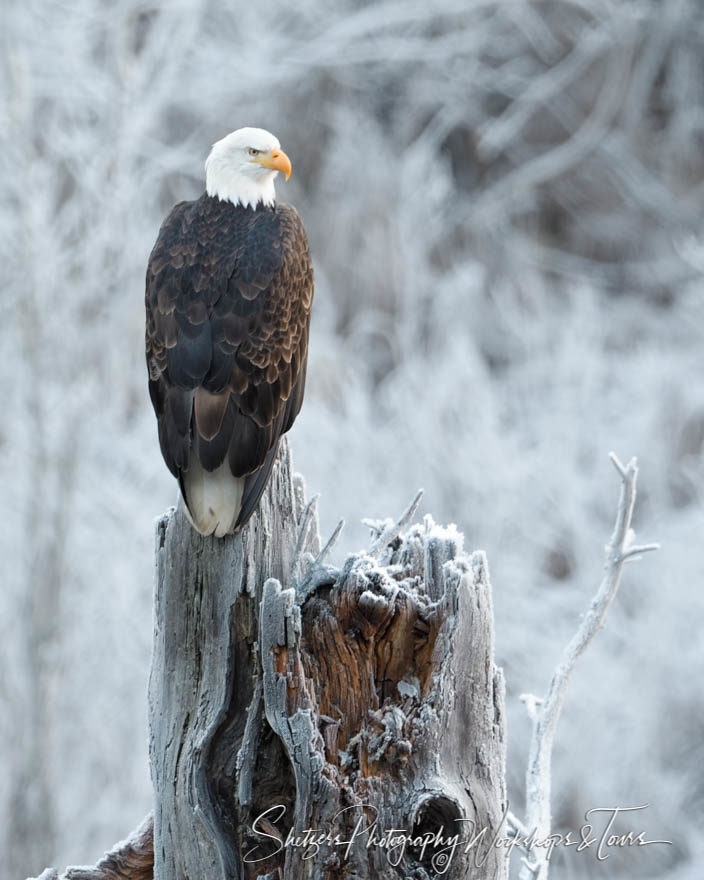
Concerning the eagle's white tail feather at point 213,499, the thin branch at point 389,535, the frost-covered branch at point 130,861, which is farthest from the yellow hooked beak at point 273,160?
the frost-covered branch at point 130,861

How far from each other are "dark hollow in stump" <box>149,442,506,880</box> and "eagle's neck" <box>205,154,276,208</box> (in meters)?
1.27

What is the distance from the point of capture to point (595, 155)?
13445 millimetres

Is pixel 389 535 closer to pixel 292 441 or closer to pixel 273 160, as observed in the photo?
pixel 273 160

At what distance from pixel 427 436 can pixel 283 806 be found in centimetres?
604

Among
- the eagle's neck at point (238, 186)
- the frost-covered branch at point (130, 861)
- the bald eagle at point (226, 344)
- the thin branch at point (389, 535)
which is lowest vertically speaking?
the frost-covered branch at point (130, 861)

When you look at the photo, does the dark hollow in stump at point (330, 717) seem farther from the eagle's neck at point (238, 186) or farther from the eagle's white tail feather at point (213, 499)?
the eagle's neck at point (238, 186)

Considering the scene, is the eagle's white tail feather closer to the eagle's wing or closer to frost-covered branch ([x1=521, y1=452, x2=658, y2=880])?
the eagle's wing

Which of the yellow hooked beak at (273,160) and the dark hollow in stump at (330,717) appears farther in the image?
the yellow hooked beak at (273,160)

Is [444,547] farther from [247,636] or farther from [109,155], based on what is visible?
[109,155]

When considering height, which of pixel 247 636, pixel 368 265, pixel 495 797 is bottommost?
pixel 495 797

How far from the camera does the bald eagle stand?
2.74 m

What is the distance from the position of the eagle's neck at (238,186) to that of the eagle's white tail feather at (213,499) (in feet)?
3.18

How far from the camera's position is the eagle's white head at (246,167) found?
3.36m

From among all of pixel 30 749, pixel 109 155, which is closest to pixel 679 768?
pixel 30 749
